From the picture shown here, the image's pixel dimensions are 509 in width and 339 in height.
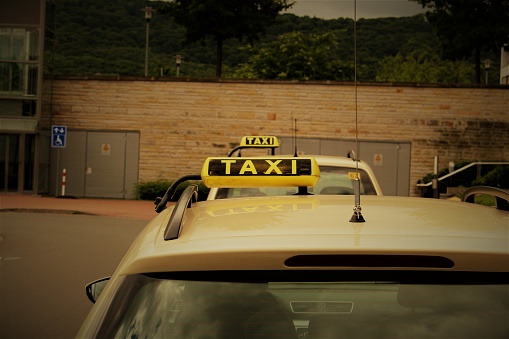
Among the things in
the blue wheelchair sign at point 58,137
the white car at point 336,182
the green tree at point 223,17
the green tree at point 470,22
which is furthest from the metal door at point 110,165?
the white car at point 336,182

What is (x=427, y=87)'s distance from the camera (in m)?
39.9

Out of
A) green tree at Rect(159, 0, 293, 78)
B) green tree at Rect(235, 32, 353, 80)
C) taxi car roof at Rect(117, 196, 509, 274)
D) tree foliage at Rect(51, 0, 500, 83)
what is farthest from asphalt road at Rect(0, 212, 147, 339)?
tree foliage at Rect(51, 0, 500, 83)

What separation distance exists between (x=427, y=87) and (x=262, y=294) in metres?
38.2

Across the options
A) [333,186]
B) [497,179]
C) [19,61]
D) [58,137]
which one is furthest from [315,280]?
[19,61]

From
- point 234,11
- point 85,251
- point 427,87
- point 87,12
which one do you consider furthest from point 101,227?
point 87,12

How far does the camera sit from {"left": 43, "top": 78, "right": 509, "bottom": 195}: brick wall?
130 ft

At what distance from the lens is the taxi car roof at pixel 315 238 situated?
2.48 metres

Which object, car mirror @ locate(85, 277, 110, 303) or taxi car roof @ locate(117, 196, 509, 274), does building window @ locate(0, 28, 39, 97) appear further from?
taxi car roof @ locate(117, 196, 509, 274)

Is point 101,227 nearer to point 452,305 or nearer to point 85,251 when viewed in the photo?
point 85,251

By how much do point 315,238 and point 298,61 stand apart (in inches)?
2770

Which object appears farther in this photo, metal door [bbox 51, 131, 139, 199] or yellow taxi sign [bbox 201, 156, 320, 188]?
metal door [bbox 51, 131, 139, 199]

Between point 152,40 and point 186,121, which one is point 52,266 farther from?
point 152,40

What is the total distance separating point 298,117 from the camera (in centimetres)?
3994

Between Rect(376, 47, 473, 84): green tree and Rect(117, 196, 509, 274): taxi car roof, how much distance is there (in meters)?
102
